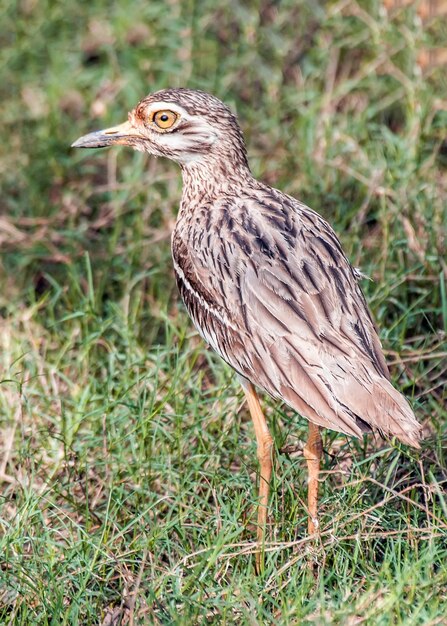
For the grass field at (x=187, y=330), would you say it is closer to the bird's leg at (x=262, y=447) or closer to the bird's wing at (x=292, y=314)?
the bird's leg at (x=262, y=447)

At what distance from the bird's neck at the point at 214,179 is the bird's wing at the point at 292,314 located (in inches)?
4.4

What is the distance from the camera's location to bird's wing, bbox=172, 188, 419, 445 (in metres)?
3.55

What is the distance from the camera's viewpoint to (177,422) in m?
4.24

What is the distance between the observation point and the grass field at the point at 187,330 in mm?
3598

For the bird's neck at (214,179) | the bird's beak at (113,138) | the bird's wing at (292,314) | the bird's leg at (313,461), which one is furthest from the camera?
the bird's beak at (113,138)

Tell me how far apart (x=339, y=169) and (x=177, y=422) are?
6.17 ft

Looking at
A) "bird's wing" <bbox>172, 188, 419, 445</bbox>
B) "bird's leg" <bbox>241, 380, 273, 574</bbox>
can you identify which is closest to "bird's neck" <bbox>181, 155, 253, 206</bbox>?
"bird's wing" <bbox>172, 188, 419, 445</bbox>

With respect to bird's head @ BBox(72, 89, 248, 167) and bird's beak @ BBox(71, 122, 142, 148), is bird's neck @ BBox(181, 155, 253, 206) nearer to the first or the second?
bird's head @ BBox(72, 89, 248, 167)

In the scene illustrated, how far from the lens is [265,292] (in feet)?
12.6

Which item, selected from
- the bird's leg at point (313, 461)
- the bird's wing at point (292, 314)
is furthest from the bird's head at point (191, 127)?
the bird's leg at point (313, 461)

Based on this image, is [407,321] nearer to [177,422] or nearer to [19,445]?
[177,422]

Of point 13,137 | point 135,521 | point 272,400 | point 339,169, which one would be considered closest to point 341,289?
point 272,400

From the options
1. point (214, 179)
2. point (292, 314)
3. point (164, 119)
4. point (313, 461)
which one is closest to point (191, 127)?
point (164, 119)

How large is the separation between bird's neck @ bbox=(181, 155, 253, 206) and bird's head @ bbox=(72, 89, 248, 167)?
2 centimetres
